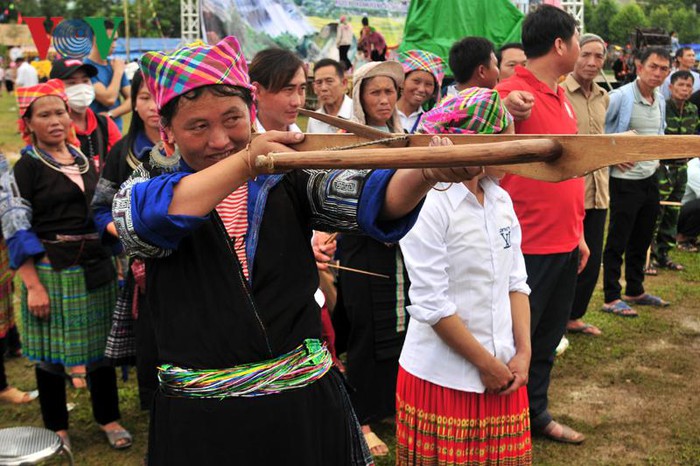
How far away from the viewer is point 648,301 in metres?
6.53

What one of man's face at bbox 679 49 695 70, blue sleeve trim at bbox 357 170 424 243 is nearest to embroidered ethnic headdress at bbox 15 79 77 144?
blue sleeve trim at bbox 357 170 424 243

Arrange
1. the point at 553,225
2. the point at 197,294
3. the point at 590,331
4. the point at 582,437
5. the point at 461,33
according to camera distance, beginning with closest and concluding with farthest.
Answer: the point at 197,294
the point at 553,225
the point at 582,437
the point at 590,331
the point at 461,33

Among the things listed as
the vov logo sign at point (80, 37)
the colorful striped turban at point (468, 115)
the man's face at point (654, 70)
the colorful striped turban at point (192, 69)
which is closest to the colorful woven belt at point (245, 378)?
the colorful striped turban at point (192, 69)

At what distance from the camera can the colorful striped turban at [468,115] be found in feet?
8.14

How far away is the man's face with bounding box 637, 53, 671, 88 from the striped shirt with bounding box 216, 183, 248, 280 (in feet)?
16.9

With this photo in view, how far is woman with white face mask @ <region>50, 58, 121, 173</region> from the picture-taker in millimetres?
4680

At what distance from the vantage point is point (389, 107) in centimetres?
446

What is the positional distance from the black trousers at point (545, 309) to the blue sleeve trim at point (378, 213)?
232cm

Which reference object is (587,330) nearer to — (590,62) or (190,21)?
(590,62)

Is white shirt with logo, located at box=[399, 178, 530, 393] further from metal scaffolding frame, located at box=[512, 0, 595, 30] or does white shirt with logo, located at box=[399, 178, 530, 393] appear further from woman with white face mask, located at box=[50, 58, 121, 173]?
metal scaffolding frame, located at box=[512, 0, 595, 30]

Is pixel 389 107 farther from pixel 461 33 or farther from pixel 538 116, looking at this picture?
pixel 461 33

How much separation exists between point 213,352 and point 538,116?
264cm

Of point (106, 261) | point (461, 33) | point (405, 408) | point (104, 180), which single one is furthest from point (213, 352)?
point (461, 33)

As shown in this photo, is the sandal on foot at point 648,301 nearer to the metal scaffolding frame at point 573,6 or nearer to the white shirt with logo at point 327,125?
the white shirt with logo at point 327,125
